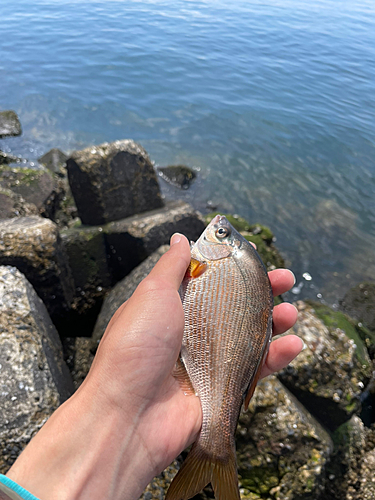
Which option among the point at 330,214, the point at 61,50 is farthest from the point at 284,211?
the point at 61,50

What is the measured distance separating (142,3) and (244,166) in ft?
108

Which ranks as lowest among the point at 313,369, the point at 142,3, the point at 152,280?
the point at 313,369

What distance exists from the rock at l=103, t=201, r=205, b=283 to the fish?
2.95 meters

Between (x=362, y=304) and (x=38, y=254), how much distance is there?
23.6 feet

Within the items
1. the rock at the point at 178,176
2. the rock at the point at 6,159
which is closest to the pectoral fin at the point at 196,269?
the rock at the point at 178,176

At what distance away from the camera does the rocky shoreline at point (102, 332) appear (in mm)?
3270

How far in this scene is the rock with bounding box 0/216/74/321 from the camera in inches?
173

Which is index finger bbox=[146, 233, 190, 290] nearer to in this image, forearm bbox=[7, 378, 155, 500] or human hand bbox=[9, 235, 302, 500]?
human hand bbox=[9, 235, 302, 500]

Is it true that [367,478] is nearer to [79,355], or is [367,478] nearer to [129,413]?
[129,413]

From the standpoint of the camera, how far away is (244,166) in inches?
530

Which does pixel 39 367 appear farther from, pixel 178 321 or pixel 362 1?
pixel 362 1

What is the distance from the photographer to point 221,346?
2.60m

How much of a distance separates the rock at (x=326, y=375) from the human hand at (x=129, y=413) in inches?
83.9

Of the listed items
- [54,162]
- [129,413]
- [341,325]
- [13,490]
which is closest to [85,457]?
[129,413]
